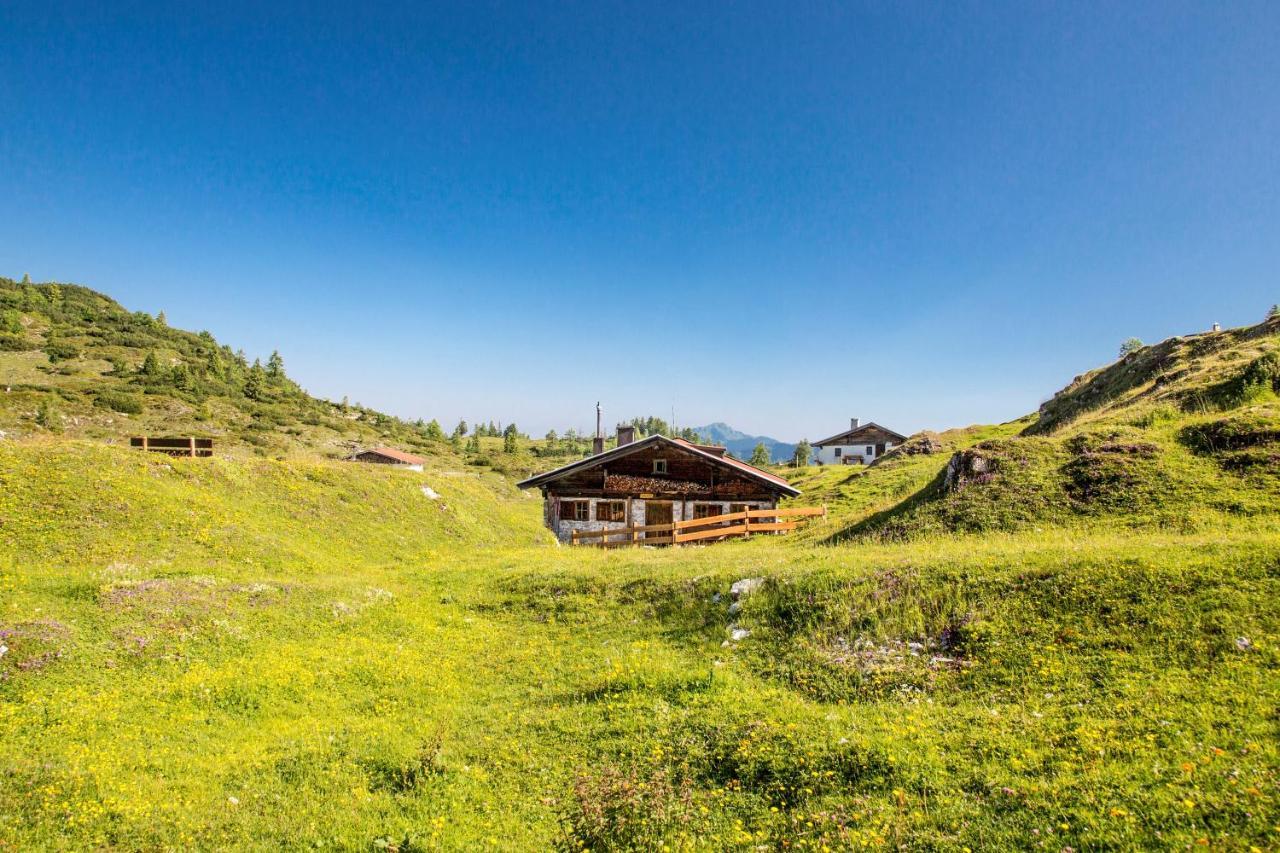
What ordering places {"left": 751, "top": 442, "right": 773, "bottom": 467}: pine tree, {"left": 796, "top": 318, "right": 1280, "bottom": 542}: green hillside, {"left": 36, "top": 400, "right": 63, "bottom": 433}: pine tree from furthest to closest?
{"left": 751, "top": 442, "right": 773, "bottom": 467}: pine tree
{"left": 36, "top": 400, "right": 63, "bottom": 433}: pine tree
{"left": 796, "top": 318, "right": 1280, "bottom": 542}: green hillside

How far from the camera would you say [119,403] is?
61.3 meters

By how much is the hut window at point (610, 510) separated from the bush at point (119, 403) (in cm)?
6106

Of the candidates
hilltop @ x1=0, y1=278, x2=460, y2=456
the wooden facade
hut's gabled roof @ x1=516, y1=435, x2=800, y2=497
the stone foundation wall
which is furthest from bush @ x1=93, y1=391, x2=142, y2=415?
the stone foundation wall

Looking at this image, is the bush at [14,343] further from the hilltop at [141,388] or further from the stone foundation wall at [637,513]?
the stone foundation wall at [637,513]

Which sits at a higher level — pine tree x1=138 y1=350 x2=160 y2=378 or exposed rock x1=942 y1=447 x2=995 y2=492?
pine tree x1=138 y1=350 x2=160 y2=378

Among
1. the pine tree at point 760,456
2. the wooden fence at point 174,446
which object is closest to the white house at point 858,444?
the pine tree at point 760,456

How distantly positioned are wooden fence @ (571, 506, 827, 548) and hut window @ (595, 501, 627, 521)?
163cm

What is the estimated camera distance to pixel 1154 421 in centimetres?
2183

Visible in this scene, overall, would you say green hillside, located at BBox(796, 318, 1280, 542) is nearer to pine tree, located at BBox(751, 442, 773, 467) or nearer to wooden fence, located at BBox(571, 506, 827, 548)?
wooden fence, located at BBox(571, 506, 827, 548)

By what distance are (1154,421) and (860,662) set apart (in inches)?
813

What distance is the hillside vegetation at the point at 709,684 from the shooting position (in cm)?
647

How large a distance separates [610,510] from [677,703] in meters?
22.4

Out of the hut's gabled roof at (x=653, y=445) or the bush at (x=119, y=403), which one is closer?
the hut's gabled roof at (x=653, y=445)

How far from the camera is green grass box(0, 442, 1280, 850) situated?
637 centimetres
